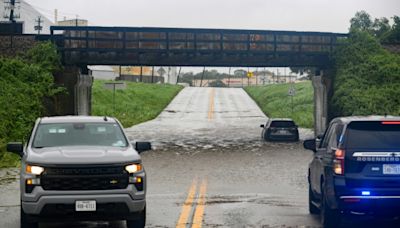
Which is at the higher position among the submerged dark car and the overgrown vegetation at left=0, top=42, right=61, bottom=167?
the overgrown vegetation at left=0, top=42, right=61, bottom=167

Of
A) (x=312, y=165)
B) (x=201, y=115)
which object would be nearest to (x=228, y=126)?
(x=201, y=115)

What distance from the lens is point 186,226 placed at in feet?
37.7

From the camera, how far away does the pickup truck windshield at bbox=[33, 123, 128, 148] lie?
11570 mm

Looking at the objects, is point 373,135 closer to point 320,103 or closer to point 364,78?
point 364,78

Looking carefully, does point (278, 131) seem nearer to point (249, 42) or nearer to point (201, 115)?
point (249, 42)

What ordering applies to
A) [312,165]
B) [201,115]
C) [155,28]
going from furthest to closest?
[201,115]
[155,28]
[312,165]

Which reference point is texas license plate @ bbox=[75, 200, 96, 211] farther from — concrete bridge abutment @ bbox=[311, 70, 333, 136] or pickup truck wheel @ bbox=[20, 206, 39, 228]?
concrete bridge abutment @ bbox=[311, 70, 333, 136]

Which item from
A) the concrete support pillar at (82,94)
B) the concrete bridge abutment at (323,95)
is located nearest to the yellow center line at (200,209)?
the concrete support pillar at (82,94)

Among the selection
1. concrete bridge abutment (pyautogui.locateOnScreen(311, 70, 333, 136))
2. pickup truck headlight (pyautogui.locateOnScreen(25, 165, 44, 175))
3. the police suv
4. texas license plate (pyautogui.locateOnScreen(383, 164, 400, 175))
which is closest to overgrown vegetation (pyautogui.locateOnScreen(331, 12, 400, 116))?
concrete bridge abutment (pyautogui.locateOnScreen(311, 70, 333, 136))

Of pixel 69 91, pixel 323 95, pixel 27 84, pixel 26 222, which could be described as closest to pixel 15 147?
pixel 26 222

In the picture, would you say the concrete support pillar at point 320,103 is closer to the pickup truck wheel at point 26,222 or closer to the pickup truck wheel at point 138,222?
the pickup truck wheel at point 138,222

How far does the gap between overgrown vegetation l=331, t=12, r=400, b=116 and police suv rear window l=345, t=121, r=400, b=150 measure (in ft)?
88.6

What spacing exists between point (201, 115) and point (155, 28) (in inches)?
1343

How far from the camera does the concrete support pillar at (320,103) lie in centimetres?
4172
